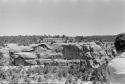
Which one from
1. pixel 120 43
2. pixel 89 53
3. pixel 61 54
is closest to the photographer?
pixel 120 43

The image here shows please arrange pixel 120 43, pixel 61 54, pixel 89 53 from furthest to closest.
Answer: pixel 61 54, pixel 89 53, pixel 120 43

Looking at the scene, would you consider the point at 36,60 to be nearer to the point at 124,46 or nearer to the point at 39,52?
the point at 39,52

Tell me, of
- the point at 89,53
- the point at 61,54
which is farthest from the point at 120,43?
the point at 61,54

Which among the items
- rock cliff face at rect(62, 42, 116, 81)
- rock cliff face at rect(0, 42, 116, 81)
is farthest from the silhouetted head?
rock cliff face at rect(62, 42, 116, 81)

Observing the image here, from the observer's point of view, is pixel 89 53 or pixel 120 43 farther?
pixel 89 53

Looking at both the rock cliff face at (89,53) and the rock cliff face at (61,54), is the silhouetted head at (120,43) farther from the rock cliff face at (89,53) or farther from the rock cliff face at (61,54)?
the rock cliff face at (89,53)

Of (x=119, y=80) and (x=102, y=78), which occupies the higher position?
(x=119, y=80)

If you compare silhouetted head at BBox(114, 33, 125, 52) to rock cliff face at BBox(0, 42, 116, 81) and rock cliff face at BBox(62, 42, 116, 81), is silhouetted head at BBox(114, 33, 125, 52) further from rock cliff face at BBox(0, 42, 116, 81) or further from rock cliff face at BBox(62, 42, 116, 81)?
rock cliff face at BBox(62, 42, 116, 81)

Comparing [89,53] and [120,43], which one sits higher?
[120,43]

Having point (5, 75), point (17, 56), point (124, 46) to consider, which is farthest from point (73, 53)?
point (124, 46)

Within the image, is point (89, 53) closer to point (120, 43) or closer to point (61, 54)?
point (61, 54)

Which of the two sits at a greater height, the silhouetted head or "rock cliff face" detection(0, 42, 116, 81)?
the silhouetted head
